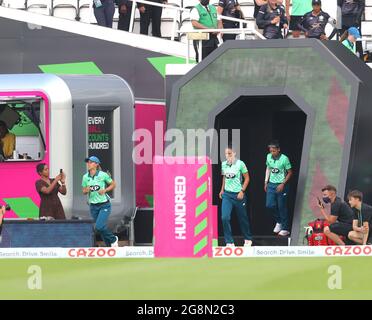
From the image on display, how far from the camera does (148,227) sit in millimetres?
21703

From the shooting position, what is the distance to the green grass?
11516 millimetres

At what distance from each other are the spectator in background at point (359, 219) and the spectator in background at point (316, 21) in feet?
14.7

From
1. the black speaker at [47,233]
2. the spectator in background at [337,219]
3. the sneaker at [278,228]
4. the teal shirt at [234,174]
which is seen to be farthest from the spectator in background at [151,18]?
the black speaker at [47,233]

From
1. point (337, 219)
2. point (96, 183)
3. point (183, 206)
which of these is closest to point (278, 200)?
point (337, 219)

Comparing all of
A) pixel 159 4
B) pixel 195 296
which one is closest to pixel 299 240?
pixel 159 4

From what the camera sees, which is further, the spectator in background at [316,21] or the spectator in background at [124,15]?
the spectator in background at [124,15]

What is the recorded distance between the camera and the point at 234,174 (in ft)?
65.5

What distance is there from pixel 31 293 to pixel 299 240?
27.9 ft

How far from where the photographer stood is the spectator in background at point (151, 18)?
24183 millimetres

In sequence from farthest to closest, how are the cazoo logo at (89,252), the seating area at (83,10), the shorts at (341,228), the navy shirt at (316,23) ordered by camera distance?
1. the seating area at (83,10)
2. the navy shirt at (316,23)
3. the shorts at (341,228)
4. the cazoo logo at (89,252)

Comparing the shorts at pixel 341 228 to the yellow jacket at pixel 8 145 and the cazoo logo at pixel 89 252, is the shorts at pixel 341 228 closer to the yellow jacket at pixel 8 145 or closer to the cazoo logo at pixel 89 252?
the cazoo logo at pixel 89 252

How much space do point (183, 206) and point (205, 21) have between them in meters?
9.52

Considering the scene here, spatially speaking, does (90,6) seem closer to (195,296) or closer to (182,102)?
(182,102)
